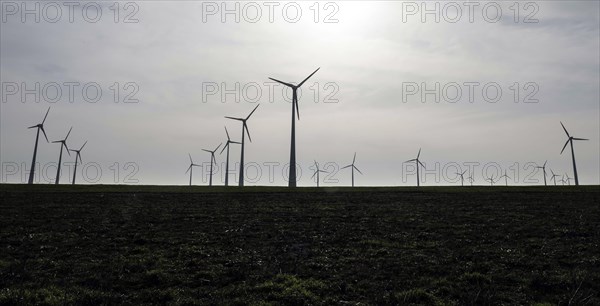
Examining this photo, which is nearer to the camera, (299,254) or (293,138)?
(299,254)

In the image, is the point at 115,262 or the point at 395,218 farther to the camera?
the point at 395,218

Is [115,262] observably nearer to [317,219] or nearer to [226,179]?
[317,219]

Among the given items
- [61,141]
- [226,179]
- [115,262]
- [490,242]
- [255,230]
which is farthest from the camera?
[61,141]

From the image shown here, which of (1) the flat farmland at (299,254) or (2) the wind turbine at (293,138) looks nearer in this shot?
(1) the flat farmland at (299,254)

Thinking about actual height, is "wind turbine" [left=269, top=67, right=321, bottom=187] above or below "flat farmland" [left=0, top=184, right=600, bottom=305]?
above

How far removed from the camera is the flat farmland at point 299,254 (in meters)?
22.3

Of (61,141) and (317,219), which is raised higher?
(61,141)

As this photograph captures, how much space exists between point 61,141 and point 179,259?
141 metres

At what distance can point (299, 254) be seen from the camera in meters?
29.5

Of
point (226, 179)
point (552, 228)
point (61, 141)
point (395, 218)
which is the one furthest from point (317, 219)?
point (61, 141)

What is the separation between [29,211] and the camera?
145ft

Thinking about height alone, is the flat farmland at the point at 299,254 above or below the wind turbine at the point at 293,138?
below

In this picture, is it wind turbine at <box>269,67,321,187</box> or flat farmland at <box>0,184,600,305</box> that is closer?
flat farmland at <box>0,184,600,305</box>

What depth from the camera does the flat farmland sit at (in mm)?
22328
